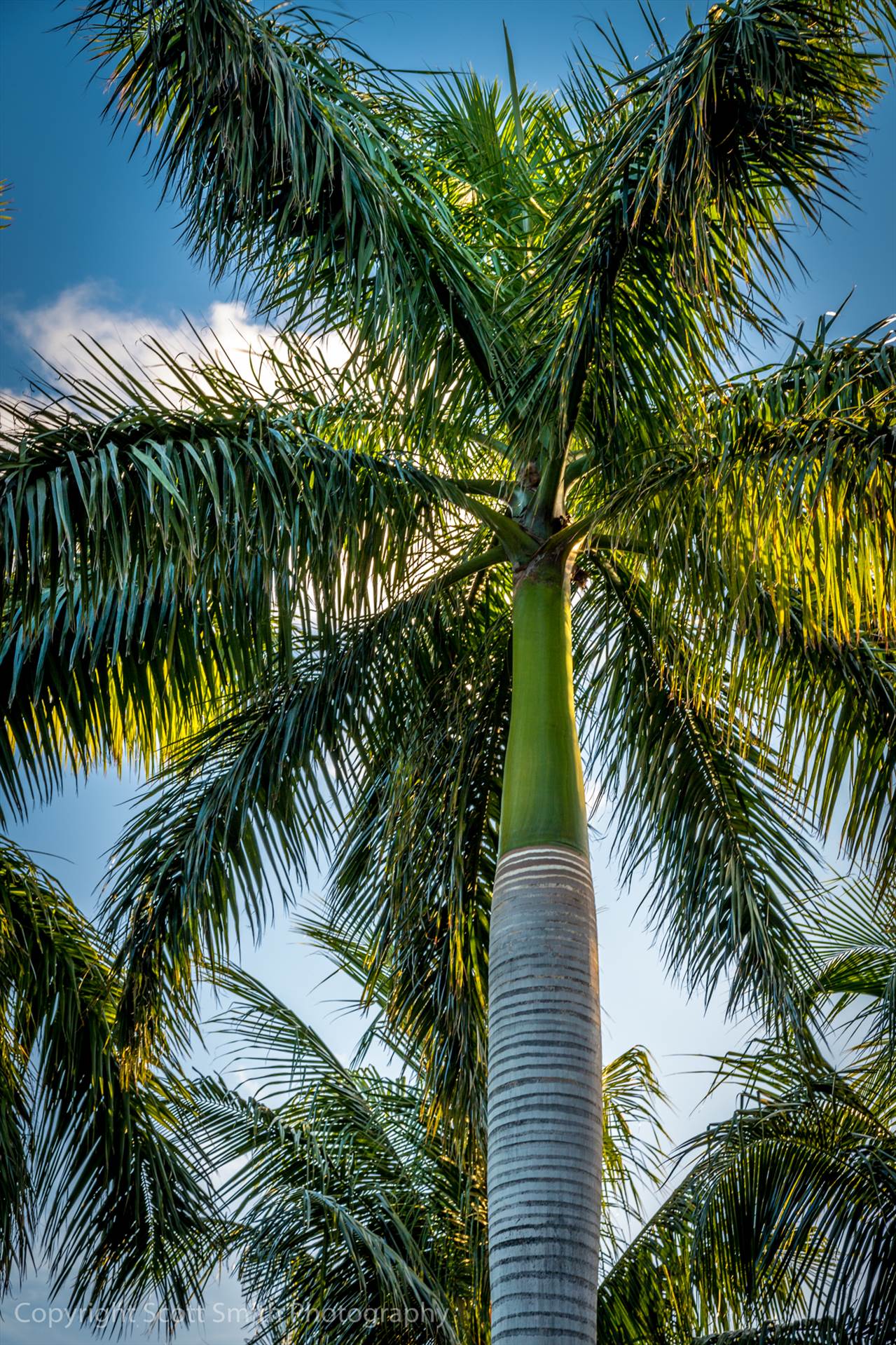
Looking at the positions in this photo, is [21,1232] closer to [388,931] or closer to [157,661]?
[388,931]

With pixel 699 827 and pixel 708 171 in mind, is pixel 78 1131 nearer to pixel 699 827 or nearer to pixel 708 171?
pixel 699 827

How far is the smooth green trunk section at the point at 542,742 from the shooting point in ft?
18.4

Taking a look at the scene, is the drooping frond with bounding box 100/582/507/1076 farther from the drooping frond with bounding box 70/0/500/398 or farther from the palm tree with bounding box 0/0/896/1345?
the drooping frond with bounding box 70/0/500/398

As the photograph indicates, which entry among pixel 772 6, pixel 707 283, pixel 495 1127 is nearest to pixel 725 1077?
pixel 495 1127

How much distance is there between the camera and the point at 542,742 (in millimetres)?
5742

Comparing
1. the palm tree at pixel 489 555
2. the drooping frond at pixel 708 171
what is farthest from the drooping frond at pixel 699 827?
the drooping frond at pixel 708 171

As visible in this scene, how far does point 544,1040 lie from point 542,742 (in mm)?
1215

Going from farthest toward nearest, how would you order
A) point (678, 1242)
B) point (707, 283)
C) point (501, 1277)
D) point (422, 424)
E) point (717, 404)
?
point (678, 1242), point (422, 424), point (717, 404), point (707, 283), point (501, 1277)

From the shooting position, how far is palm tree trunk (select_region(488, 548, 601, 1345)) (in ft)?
15.6

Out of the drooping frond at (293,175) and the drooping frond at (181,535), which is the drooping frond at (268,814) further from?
the drooping frond at (293,175)

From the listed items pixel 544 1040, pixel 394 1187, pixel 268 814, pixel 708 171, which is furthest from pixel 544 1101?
pixel 394 1187

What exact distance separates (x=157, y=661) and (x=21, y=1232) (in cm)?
335

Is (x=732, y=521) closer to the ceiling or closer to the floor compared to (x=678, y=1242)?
closer to the ceiling

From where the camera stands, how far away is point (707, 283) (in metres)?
5.23
